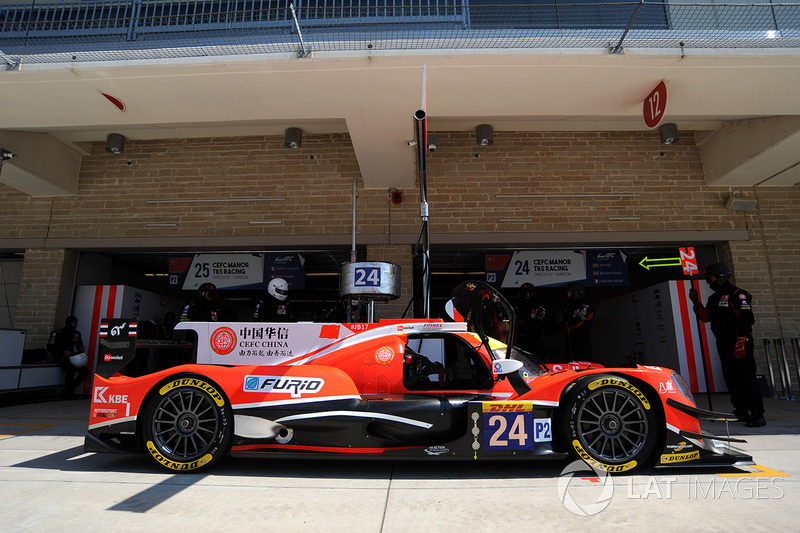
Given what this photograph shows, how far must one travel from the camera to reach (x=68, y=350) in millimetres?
8656

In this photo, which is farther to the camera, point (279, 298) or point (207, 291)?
point (207, 291)

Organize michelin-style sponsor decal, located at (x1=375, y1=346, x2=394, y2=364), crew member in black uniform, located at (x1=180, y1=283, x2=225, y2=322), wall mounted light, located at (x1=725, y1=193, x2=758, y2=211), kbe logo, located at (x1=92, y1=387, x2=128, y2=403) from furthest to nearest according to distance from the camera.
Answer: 1. wall mounted light, located at (x1=725, y1=193, x2=758, y2=211)
2. crew member in black uniform, located at (x1=180, y1=283, x2=225, y2=322)
3. michelin-style sponsor decal, located at (x1=375, y1=346, x2=394, y2=364)
4. kbe logo, located at (x1=92, y1=387, x2=128, y2=403)

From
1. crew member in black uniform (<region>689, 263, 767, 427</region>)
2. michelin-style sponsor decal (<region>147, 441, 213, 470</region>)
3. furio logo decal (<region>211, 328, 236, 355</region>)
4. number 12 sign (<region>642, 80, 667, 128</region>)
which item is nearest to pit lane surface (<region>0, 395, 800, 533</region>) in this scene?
michelin-style sponsor decal (<region>147, 441, 213, 470</region>)

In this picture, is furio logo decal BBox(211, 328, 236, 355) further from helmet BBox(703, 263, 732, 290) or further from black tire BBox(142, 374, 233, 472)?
helmet BBox(703, 263, 732, 290)

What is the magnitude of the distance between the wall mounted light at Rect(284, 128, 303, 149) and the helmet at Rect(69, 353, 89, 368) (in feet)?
18.3

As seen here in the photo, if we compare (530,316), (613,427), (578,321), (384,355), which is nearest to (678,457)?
(613,427)

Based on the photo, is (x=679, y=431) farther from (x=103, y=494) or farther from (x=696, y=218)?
(x=696, y=218)

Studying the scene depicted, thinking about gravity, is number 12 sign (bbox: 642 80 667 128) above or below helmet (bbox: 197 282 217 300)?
above

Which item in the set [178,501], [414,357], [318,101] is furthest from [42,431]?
[318,101]

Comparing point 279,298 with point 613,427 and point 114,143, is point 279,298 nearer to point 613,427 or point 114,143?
point 613,427

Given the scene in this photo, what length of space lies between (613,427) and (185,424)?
10.5 ft

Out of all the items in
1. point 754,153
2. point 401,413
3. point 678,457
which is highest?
point 754,153

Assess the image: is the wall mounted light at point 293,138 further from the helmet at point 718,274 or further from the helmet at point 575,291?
the helmet at point 718,274

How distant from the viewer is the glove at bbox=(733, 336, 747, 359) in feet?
17.7
